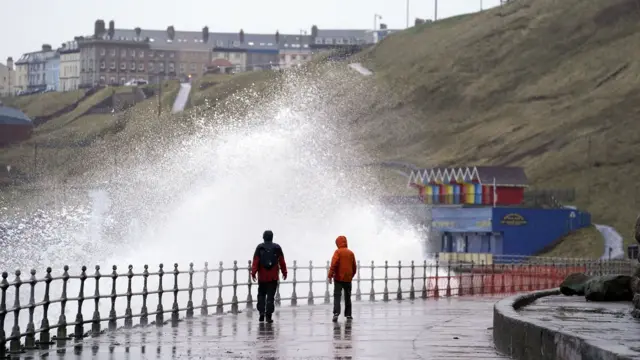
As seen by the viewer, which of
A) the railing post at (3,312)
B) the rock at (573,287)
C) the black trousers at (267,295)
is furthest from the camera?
the rock at (573,287)

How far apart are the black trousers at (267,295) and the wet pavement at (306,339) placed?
382 mm

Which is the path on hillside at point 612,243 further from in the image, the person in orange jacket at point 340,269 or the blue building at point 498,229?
Answer: the person in orange jacket at point 340,269

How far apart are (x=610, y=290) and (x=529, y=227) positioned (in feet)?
243

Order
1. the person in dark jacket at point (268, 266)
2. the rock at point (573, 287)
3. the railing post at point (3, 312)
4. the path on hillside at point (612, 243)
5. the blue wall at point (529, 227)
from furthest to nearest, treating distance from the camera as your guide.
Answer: the path on hillside at point (612, 243) < the blue wall at point (529, 227) < the rock at point (573, 287) < the person in dark jacket at point (268, 266) < the railing post at point (3, 312)

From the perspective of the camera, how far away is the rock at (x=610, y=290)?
28016 millimetres

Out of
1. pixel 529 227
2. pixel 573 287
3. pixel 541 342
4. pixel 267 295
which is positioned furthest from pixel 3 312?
pixel 529 227

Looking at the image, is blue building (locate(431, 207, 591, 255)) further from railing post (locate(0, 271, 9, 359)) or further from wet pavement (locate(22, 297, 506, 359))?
railing post (locate(0, 271, 9, 359))

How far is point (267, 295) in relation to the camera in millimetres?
29812

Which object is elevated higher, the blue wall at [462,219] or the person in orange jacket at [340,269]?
the blue wall at [462,219]

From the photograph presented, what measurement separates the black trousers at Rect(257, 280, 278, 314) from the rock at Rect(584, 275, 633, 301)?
591cm

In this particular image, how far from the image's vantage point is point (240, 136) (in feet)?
226

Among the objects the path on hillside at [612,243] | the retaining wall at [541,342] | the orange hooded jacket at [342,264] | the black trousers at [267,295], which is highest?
the path on hillside at [612,243]

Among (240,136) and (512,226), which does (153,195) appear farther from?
(512,226)

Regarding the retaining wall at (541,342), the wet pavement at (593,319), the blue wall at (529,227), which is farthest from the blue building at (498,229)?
the retaining wall at (541,342)
